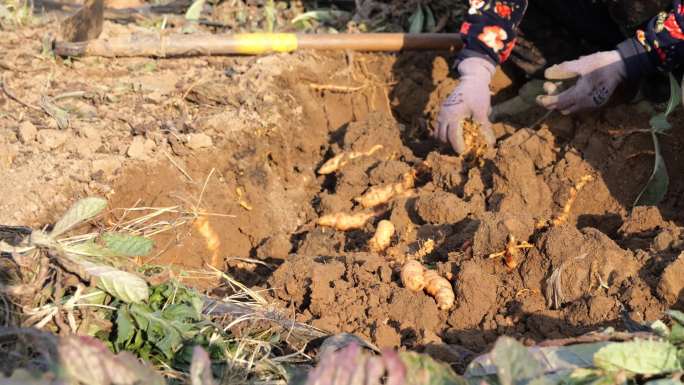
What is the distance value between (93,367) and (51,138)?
1593mm

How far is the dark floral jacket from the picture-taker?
2436mm

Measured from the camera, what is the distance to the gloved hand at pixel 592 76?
8.38 ft

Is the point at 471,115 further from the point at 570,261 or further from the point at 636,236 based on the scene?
the point at 570,261

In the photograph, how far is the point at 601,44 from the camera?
9.87 feet

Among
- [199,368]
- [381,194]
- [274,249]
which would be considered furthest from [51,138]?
[199,368]

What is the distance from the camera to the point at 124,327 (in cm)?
163

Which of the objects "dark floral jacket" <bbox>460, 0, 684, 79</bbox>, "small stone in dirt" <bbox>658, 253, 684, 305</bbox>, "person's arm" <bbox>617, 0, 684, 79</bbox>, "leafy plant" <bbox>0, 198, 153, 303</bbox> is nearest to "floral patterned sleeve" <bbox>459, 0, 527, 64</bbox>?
"dark floral jacket" <bbox>460, 0, 684, 79</bbox>

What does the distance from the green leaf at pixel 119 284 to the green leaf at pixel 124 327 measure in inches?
1.1

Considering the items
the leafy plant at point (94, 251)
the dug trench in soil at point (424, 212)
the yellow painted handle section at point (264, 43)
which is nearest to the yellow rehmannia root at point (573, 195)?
the dug trench in soil at point (424, 212)

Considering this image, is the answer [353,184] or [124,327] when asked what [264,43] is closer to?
[353,184]

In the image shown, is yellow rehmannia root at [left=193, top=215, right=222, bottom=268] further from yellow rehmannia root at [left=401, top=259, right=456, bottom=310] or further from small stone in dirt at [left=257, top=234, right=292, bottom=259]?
yellow rehmannia root at [left=401, top=259, right=456, bottom=310]

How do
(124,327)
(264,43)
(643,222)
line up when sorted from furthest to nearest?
(264,43)
(643,222)
(124,327)

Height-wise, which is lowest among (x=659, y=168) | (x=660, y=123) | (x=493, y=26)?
(x=659, y=168)

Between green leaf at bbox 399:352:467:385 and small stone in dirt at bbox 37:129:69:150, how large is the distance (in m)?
1.72
